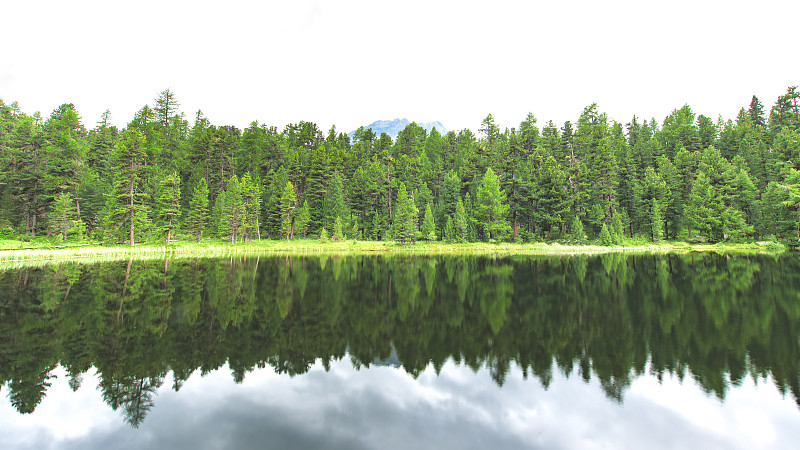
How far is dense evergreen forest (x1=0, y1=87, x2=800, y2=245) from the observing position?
185ft

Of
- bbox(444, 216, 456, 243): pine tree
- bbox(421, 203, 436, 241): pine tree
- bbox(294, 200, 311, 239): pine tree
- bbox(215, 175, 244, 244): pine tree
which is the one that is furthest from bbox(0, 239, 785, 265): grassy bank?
bbox(294, 200, 311, 239): pine tree

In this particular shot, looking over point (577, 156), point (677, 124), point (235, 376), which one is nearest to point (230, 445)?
point (235, 376)

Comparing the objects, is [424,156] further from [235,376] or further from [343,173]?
[235,376]

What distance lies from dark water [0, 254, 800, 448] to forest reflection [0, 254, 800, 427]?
0.09 meters

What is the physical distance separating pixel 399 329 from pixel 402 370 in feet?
11.9

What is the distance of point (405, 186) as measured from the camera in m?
72.1

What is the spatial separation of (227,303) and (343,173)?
6889cm

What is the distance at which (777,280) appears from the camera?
22875mm

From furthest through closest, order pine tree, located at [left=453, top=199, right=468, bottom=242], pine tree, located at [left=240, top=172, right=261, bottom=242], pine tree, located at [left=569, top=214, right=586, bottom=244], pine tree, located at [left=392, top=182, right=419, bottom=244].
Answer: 1. pine tree, located at [left=240, top=172, right=261, bottom=242]
2. pine tree, located at [left=453, top=199, right=468, bottom=242]
3. pine tree, located at [left=392, top=182, right=419, bottom=244]
4. pine tree, located at [left=569, top=214, right=586, bottom=244]

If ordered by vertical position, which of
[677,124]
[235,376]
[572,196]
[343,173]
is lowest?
[235,376]

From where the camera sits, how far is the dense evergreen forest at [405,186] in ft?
185

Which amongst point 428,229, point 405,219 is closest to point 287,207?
point 405,219

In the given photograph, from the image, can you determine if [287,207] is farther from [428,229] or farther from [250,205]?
[428,229]

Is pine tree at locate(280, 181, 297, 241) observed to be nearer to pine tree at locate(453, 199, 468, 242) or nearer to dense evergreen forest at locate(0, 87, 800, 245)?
dense evergreen forest at locate(0, 87, 800, 245)
